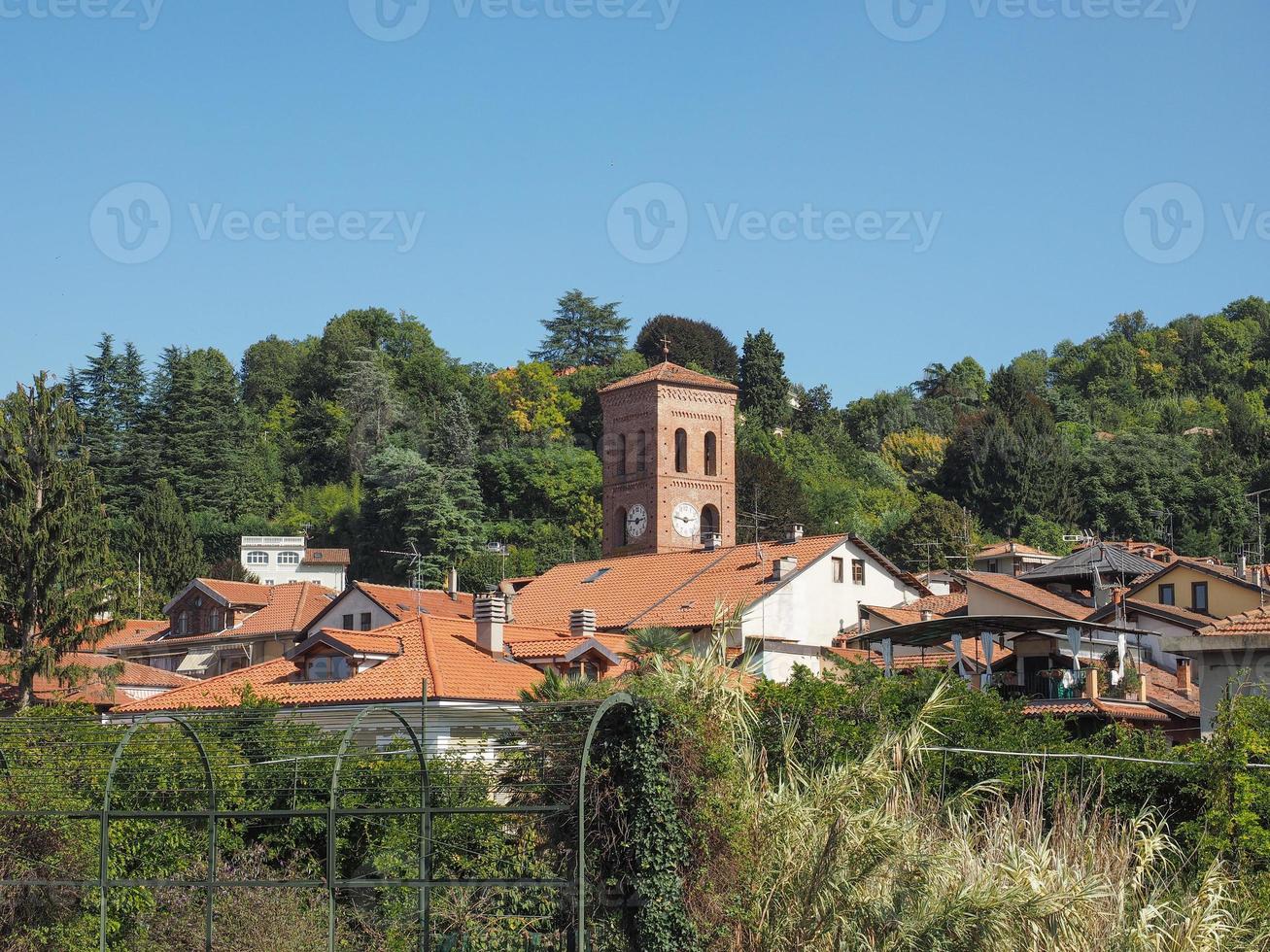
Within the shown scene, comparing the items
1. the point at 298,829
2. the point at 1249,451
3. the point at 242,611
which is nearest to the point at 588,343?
the point at 1249,451

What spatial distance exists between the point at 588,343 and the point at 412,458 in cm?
2883

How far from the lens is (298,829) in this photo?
22.2 meters

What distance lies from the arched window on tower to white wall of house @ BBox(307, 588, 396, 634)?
2207cm

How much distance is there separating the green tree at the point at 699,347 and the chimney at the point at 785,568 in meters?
56.0

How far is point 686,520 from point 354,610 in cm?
2166

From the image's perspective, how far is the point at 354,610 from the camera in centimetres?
4719

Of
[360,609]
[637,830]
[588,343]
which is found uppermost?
[588,343]

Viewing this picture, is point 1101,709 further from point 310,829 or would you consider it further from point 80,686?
point 80,686

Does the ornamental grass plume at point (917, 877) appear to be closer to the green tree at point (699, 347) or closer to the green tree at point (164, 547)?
the green tree at point (164, 547)

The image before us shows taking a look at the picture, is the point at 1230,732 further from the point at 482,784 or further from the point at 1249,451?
the point at 1249,451

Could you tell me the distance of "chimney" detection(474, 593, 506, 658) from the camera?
33.5 meters

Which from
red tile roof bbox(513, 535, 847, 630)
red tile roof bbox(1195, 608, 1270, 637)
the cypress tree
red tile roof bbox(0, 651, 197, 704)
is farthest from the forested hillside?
red tile roof bbox(1195, 608, 1270, 637)

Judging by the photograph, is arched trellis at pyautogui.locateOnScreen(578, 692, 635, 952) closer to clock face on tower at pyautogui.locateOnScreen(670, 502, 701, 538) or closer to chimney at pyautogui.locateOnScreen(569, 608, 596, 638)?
chimney at pyautogui.locateOnScreen(569, 608, 596, 638)

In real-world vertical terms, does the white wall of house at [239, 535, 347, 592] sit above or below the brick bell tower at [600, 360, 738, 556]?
below
